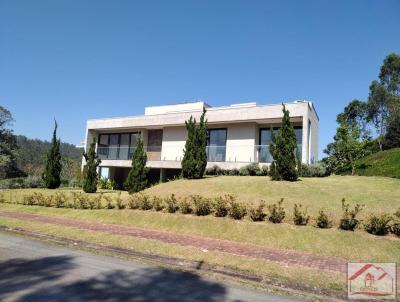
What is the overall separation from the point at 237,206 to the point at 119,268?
5598mm

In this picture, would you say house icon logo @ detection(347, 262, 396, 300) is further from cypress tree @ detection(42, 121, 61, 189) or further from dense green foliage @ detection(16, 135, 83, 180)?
dense green foliage @ detection(16, 135, 83, 180)

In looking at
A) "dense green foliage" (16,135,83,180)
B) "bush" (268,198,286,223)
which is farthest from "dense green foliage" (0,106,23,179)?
"bush" (268,198,286,223)

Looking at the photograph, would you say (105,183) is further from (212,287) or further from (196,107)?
(212,287)

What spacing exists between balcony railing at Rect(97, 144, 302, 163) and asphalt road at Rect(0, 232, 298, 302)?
16969 mm

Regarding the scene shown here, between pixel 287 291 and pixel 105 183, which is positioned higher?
pixel 105 183

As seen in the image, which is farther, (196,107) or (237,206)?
(196,107)

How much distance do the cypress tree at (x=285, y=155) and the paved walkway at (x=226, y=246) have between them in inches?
287

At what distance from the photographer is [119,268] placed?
7.55 metres

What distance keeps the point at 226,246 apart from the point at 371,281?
4.00 meters

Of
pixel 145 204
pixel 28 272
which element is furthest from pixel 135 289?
pixel 145 204

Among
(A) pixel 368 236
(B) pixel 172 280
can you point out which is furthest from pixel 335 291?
(A) pixel 368 236

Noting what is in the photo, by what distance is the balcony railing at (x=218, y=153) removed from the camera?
2398 cm

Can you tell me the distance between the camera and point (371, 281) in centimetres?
699

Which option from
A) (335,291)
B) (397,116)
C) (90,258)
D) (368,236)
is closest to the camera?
(335,291)
